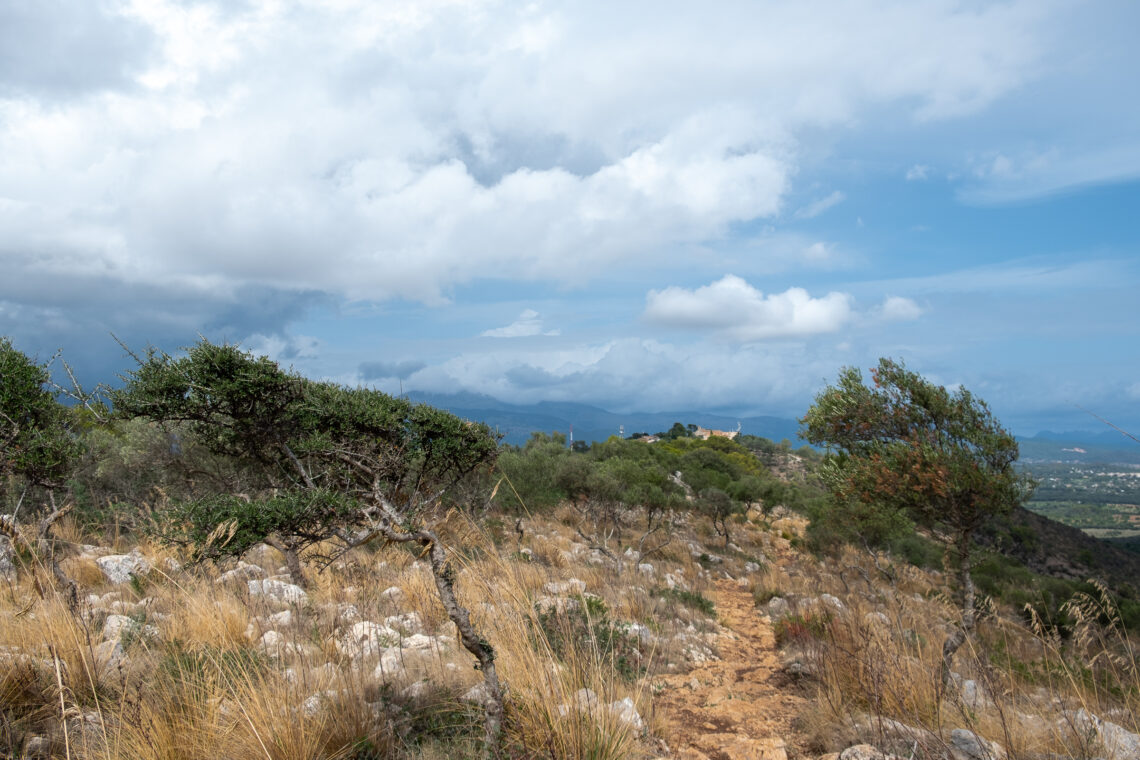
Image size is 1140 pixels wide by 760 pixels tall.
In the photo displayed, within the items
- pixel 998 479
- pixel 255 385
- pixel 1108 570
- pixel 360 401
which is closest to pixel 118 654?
pixel 255 385

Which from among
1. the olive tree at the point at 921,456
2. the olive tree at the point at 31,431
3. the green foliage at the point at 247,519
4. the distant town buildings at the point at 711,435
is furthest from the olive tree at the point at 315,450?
the distant town buildings at the point at 711,435

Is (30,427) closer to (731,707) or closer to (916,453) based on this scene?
(731,707)

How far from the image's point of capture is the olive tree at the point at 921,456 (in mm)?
10805

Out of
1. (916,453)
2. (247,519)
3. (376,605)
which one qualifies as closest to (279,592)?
(376,605)

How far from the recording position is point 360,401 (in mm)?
5102

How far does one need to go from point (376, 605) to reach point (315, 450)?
377 centimetres

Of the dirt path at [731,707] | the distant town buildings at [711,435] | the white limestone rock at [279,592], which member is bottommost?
the distant town buildings at [711,435]

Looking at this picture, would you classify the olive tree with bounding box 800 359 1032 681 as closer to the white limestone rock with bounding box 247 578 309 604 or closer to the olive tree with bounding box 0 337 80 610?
the white limestone rock with bounding box 247 578 309 604

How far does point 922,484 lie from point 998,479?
3.91 ft

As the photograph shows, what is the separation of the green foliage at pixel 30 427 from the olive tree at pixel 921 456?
13506 mm

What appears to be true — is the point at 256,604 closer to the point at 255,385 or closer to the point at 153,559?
the point at 255,385

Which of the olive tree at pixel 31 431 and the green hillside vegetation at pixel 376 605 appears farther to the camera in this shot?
the olive tree at pixel 31 431

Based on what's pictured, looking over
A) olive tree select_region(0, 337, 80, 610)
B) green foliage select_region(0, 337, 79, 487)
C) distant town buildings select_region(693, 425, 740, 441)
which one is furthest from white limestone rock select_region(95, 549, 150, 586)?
distant town buildings select_region(693, 425, 740, 441)

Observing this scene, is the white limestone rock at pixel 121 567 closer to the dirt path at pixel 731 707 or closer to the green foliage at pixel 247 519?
the green foliage at pixel 247 519
